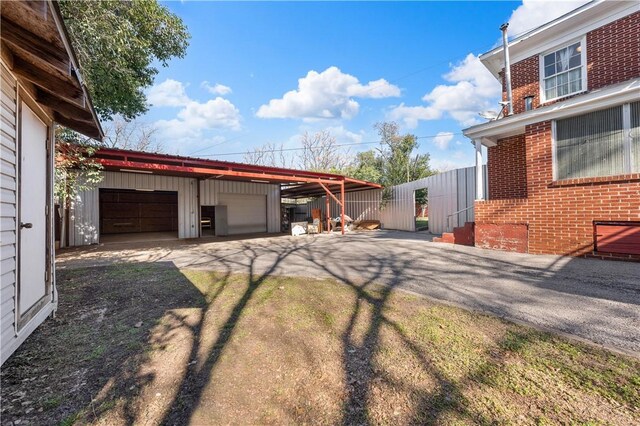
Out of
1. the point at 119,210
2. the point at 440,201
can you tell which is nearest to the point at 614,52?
the point at 440,201

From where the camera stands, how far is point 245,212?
52.4 ft

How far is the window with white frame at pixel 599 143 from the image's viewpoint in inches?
235

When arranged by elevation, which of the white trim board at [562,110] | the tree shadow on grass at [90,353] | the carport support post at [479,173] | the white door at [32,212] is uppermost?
the white trim board at [562,110]

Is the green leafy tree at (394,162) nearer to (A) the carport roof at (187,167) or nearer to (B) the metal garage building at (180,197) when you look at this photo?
(B) the metal garage building at (180,197)

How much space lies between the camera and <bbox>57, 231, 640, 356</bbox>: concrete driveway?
297 centimetres

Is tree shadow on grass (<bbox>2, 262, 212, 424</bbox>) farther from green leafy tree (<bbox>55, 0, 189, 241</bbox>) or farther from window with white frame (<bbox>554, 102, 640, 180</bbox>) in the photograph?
window with white frame (<bbox>554, 102, 640, 180</bbox>)

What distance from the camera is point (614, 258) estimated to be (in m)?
5.84

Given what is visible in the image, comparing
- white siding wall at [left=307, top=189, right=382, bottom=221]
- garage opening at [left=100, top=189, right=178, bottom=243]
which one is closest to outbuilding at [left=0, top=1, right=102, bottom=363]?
garage opening at [left=100, top=189, right=178, bottom=243]

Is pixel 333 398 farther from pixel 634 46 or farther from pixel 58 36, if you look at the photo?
pixel 634 46

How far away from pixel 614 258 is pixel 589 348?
17.3 feet

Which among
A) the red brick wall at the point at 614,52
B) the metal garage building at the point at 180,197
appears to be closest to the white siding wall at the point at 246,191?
the metal garage building at the point at 180,197

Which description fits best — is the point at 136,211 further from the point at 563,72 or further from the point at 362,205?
the point at 563,72

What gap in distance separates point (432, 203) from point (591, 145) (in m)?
7.24

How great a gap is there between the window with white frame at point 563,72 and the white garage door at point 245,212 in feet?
43.9
